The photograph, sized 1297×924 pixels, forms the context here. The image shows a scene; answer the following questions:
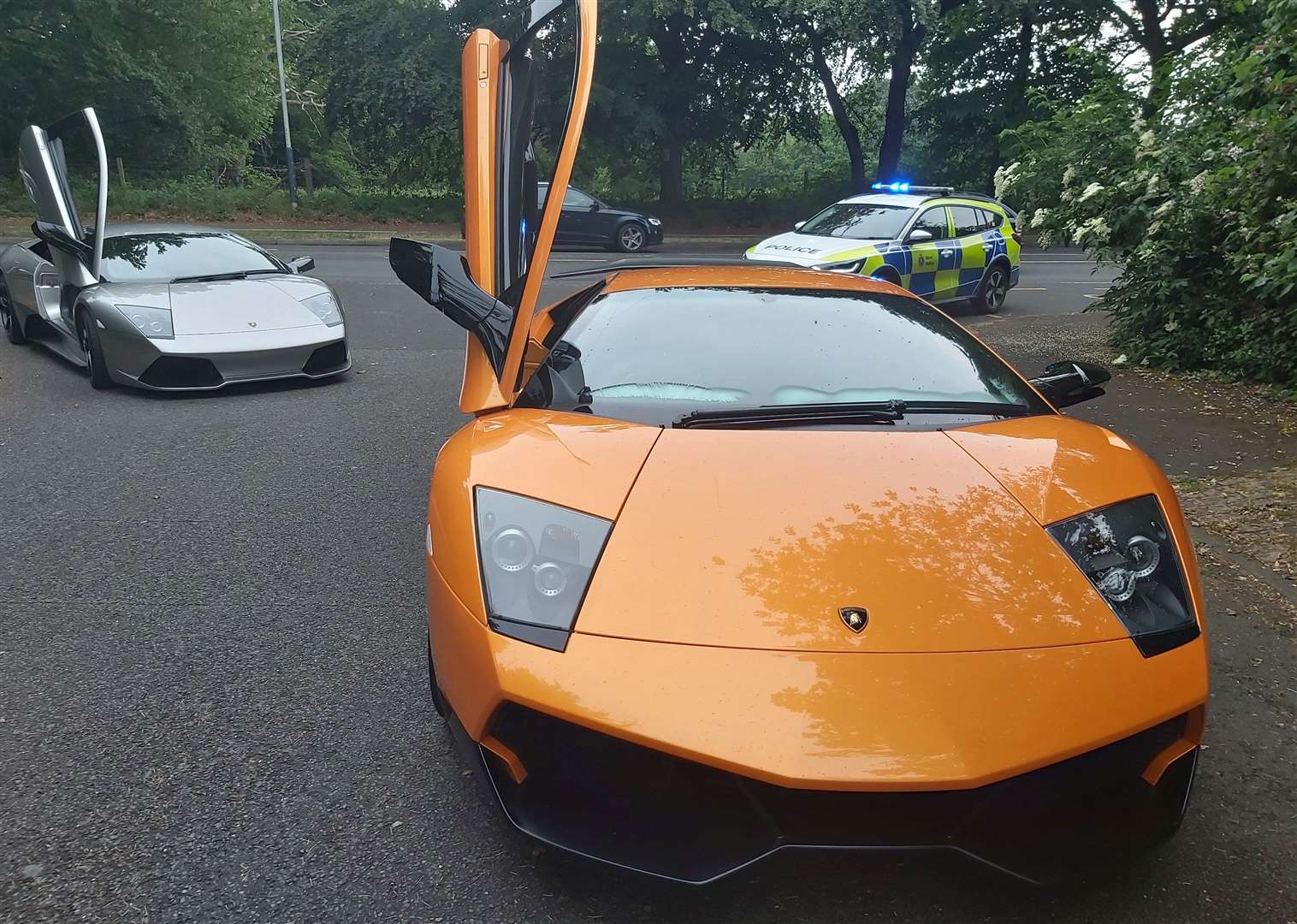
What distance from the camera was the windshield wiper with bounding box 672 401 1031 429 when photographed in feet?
8.71

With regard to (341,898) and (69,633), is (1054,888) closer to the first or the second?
(341,898)

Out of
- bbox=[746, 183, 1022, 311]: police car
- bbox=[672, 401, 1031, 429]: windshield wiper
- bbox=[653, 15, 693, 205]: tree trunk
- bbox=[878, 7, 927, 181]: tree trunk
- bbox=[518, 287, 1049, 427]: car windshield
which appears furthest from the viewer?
bbox=[878, 7, 927, 181]: tree trunk

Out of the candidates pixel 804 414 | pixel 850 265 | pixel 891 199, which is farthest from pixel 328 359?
pixel 891 199

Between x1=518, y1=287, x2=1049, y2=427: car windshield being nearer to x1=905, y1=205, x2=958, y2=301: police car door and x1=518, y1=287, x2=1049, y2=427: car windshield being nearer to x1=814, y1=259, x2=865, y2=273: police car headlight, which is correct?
x1=814, y1=259, x2=865, y2=273: police car headlight

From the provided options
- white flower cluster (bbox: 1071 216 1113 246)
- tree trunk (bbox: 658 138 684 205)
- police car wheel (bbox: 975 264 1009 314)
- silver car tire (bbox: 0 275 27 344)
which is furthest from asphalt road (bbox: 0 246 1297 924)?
tree trunk (bbox: 658 138 684 205)

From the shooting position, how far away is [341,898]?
2.06 metres

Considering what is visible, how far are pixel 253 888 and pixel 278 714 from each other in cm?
77

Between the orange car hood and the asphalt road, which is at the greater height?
the orange car hood

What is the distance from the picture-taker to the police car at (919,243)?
35.4 feet

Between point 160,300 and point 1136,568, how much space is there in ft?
21.4

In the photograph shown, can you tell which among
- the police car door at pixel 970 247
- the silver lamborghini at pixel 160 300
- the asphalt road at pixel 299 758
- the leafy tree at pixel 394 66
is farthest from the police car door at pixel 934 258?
the leafy tree at pixel 394 66

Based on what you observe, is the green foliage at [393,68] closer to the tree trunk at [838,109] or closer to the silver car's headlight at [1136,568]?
the tree trunk at [838,109]

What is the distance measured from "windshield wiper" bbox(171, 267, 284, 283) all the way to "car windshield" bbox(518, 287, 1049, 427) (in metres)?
4.94

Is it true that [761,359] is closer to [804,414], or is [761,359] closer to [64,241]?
[804,414]
